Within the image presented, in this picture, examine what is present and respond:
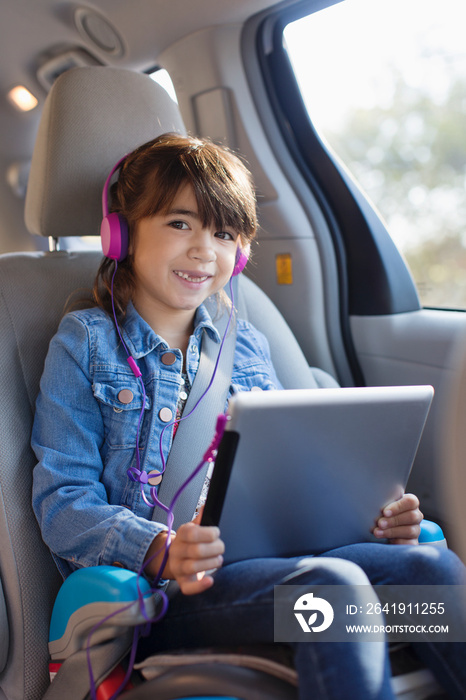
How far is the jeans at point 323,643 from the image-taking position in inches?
26.7

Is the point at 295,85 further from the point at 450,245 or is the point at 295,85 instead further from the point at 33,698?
the point at 33,698

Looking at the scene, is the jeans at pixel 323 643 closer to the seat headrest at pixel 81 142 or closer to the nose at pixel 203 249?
the nose at pixel 203 249

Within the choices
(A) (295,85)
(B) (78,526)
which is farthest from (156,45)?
(B) (78,526)

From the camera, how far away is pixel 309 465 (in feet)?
2.60

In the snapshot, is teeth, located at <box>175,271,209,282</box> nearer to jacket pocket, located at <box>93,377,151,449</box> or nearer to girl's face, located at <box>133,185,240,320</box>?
girl's face, located at <box>133,185,240,320</box>

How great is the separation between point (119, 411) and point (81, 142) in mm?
597

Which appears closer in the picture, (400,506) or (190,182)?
(400,506)

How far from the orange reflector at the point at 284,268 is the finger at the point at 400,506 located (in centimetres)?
112

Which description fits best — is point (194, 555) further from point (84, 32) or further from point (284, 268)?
point (84, 32)

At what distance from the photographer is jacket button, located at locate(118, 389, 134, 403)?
1085mm

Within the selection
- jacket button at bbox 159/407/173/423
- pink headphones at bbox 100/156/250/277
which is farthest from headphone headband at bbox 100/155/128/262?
jacket button at bbox 159/407/173/423

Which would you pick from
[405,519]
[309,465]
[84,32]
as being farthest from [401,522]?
[84,32]

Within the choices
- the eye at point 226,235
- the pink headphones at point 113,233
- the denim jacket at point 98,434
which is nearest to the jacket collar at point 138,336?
the denim jacket at point 98,434

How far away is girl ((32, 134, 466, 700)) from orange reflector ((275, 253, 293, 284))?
1.85 feet
